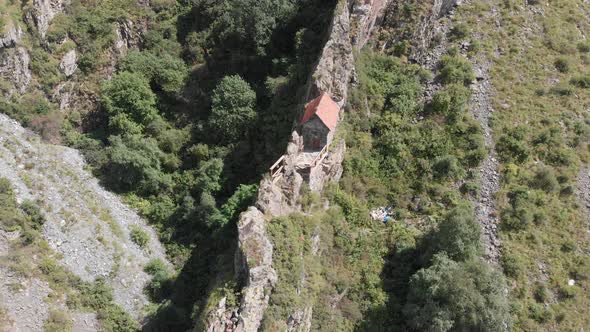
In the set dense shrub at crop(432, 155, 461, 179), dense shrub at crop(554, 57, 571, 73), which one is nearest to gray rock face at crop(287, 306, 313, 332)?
dense shrub at crop(432, 155, 461, 179)

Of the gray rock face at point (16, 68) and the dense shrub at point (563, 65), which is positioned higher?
the gray rock face at point (16, 68)

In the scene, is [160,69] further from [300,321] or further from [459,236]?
[459,236]

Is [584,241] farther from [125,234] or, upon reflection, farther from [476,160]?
[125,234]

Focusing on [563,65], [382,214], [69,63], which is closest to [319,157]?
[382,214]

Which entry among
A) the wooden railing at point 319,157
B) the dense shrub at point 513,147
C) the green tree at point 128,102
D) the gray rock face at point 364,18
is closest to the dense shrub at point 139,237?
the green tree at point 128,102

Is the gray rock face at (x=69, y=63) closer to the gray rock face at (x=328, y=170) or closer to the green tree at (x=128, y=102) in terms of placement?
the green tree at (x=128, y=102)

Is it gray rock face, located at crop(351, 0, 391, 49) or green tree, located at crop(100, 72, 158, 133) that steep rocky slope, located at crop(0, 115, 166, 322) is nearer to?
green tree, located at crop(100, 72, 158, 133)
